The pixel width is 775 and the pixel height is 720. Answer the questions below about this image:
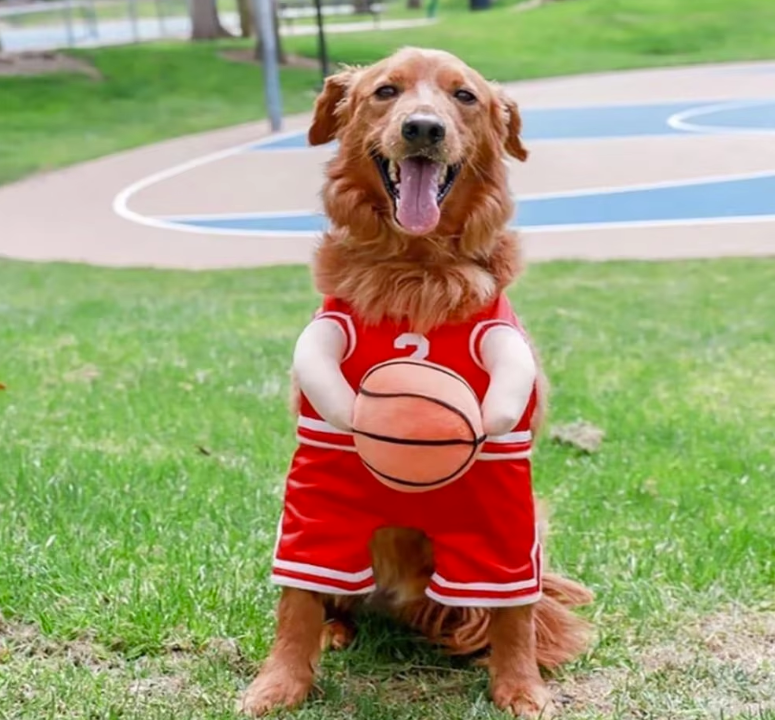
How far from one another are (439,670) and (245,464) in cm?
187

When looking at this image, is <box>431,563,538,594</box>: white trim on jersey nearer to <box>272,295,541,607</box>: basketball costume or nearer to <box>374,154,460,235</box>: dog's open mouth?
<box>272,295,541,607</box>: basketball costume

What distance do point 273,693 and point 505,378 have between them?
0.95m

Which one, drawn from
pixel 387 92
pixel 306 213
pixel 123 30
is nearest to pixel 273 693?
pixel 387 92

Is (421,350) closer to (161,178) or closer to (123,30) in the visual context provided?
(161,178)

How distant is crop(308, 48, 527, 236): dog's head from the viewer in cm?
279

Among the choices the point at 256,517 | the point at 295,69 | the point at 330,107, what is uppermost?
the point at 330,107

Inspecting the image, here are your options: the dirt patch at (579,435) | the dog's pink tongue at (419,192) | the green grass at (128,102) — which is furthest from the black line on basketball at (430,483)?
the green grass at (128,102)

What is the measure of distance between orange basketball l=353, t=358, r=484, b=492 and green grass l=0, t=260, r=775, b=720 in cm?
64

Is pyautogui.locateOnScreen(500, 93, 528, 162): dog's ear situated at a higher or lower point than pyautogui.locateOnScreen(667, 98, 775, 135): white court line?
higher

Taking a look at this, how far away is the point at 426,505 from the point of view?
2852mm

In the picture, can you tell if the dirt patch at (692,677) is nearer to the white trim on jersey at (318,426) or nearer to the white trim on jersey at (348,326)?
the white trim on jersey at (318,426)

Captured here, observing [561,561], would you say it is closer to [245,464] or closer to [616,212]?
[245,464]

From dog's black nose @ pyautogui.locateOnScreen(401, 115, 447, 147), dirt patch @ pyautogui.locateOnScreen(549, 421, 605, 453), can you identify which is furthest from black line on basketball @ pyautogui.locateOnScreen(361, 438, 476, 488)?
dirt patch @ pyautogui.locateOnScreen(549, 421, 605, 453)

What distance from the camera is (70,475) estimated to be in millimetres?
4410
